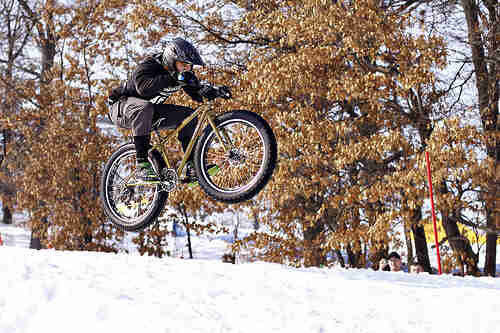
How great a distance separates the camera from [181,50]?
14.8ft

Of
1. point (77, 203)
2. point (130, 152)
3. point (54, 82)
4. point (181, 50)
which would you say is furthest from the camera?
point (54, 82)

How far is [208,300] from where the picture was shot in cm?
417

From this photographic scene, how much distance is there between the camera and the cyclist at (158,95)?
4605mm

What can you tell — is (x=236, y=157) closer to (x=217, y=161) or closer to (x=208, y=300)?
(x=217, y=161)

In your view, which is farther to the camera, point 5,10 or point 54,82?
point 5,10

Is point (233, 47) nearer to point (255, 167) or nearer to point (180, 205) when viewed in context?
point (180, 205)

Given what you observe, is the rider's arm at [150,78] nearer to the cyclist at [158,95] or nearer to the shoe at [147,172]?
the cyclist at [158,95]

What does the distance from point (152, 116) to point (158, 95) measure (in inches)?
8.8

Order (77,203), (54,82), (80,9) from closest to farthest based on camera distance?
1. (77,203)
2. (54,82)
3. (80,9)

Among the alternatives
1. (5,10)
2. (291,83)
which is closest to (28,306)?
(291,83)

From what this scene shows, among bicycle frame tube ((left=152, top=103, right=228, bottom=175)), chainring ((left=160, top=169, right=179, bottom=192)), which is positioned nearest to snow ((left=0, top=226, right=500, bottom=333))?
chainring ((left=160, top=169, right=179, bottom=192))

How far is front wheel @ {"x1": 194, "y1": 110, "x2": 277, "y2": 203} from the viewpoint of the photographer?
4355mm

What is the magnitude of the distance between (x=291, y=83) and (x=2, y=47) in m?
15.0

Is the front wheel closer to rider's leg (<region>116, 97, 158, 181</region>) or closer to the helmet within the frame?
the helmet
